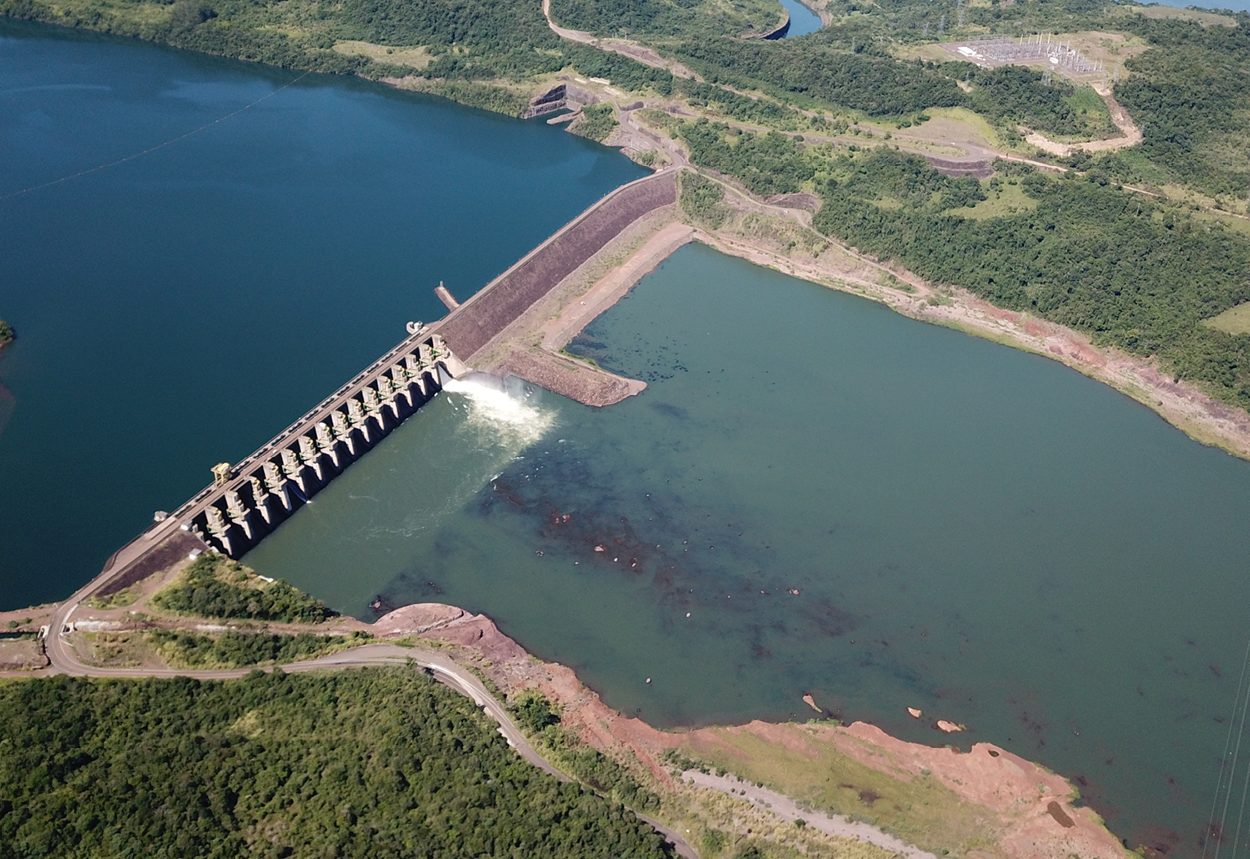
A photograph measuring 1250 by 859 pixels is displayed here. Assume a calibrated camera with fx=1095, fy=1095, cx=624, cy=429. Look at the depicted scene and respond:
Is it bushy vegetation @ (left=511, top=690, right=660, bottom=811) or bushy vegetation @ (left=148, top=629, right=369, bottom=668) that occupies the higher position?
bushy vegetation @ (left=148, top=629, right=369, bottom=668)

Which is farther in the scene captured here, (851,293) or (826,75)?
(826,75)

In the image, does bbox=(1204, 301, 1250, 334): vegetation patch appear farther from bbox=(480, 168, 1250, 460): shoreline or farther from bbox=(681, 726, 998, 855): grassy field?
bbox=(681, 726, 998, 855): grassy field

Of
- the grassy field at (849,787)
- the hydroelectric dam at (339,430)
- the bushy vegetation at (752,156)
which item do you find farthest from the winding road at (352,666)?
the bushy vegetation at (752,156)

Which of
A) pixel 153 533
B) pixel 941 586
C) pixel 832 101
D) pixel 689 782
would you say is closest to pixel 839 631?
pixel 941 586

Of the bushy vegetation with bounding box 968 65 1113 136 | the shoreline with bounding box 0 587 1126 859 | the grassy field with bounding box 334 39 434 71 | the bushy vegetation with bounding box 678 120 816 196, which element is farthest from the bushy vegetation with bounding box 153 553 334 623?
the grassy field with bounding box 334 39 434 71

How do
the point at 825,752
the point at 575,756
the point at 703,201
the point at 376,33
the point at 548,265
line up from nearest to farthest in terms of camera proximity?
the point at 575,756, the point at 825,752, the point at 548,265, the point at 703,201, the point at 376,33

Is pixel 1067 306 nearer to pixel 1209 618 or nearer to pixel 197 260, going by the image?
pixel 1209 618

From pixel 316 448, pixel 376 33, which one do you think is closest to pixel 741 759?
pixel 316 448

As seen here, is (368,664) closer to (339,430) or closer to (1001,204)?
(339,430)
